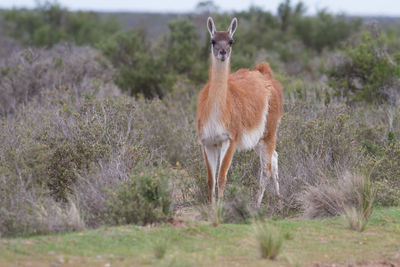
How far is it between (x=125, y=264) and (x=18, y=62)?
11043mm

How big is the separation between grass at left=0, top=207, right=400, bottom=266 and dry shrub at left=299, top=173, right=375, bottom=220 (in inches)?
18.4

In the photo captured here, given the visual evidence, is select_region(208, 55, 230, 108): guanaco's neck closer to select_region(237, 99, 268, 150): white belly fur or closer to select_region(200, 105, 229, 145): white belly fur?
select_region(200, 105, 229, 145): white belly fur

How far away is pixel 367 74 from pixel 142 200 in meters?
9.32

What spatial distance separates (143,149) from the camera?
28.0 feet

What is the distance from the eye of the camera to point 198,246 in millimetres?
5969

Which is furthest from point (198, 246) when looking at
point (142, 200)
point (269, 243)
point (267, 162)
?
point (267, 162)

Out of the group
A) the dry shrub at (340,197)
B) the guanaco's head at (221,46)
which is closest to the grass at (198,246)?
the dry shrub at (340,197)

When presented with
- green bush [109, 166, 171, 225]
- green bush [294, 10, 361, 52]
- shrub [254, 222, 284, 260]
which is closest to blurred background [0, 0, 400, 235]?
green bush [109, 166, 171, 225]

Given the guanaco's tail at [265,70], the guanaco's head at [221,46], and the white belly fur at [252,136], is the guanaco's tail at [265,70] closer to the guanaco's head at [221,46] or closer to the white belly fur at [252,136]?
the white belly fur at [252,136]

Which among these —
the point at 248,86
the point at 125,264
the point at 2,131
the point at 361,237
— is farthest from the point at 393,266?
the point at 2,131

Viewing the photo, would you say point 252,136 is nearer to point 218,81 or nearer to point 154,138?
point 218,81

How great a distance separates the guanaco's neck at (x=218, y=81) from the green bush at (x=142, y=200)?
136 cm

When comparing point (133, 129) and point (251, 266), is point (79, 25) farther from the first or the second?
point (251, 266)

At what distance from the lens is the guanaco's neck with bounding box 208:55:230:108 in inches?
297
